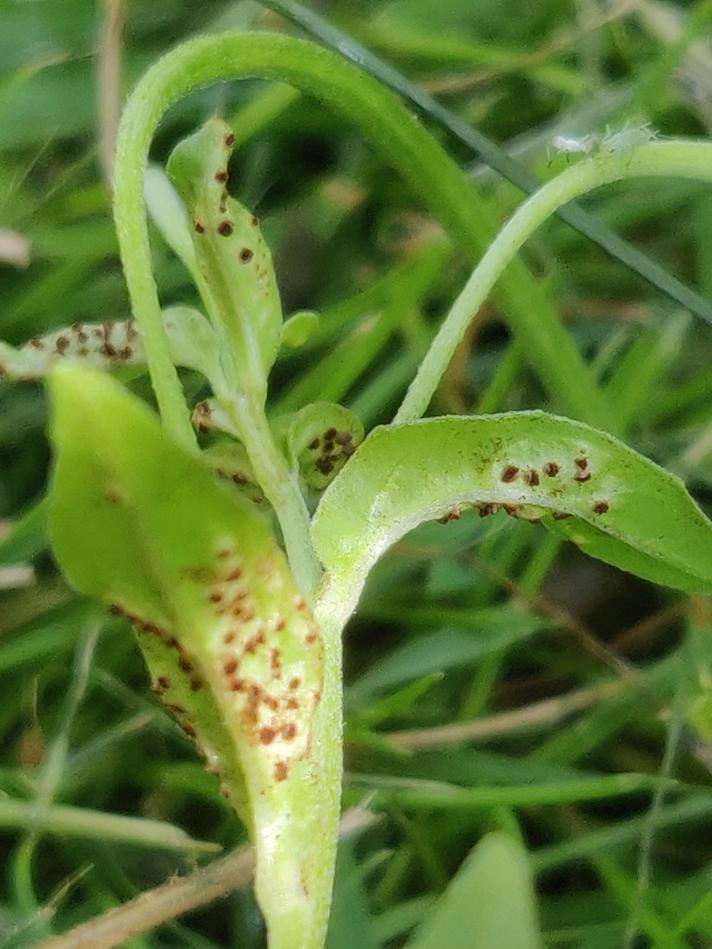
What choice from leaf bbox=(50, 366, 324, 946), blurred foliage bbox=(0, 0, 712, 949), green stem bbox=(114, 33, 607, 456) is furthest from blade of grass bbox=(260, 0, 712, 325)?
leaf bbox=(50, 366, 324, 946)

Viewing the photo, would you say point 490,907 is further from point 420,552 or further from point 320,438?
point 420,552

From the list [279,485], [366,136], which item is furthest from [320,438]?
[366,136]

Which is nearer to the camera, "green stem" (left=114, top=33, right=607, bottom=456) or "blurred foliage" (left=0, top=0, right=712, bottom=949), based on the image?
"green stem" (left=114, top=33, right=607, bottom=456)

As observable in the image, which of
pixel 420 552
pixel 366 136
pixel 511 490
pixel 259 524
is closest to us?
pixel 259 524

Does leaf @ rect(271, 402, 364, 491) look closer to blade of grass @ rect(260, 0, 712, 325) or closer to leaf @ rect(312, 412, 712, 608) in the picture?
leaf @ rect(312, 412, 712, 608)

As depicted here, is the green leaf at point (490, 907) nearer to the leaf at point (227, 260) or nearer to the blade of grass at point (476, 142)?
the leaf at point (227, 260)

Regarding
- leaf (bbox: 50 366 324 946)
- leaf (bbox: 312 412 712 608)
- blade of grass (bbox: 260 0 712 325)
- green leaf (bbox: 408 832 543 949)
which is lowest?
green leaf (bbox: 408 832 543 949)
